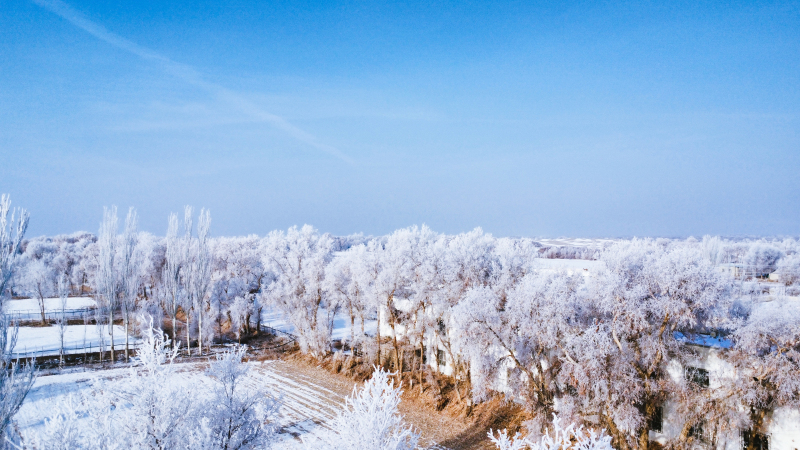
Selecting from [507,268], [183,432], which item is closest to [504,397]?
[507,268]

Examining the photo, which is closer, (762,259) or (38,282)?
(38,282)

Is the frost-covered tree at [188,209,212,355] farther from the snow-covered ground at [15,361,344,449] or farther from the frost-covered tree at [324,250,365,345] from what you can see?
the frost-covered tree at [324,250,365,345]

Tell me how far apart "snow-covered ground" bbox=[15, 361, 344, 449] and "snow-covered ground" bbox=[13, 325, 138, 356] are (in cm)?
552

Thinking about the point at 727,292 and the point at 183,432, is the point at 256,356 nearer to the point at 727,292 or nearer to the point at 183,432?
the point at 183,432

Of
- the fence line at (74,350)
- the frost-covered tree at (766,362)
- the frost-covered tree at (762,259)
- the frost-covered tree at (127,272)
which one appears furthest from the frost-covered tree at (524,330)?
the frost-covered tree at (762,259)

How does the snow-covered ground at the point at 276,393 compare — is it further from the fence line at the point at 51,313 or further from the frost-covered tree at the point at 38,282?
the frost-covered tree at the point at 38,282

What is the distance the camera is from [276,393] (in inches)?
879

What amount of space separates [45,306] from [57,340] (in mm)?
16160

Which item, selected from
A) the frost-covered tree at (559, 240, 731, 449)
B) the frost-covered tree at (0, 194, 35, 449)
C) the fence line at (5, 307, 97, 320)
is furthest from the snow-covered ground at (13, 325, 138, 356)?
the frost-covered tree at (559, 240, 731, 449)

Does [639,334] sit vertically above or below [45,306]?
above

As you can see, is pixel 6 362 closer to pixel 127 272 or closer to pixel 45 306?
pixel 127 272

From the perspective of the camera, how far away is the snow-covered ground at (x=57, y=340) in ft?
94.4

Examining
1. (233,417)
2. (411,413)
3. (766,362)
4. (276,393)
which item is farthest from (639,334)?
(276,393)

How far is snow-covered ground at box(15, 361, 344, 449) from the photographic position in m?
17.7
